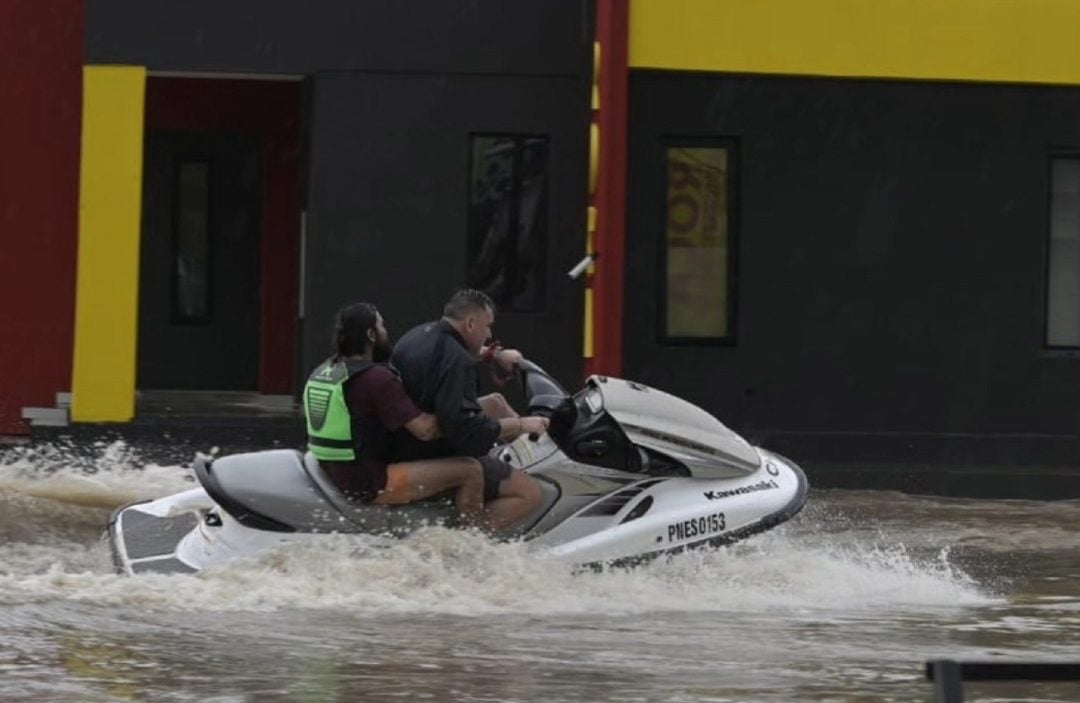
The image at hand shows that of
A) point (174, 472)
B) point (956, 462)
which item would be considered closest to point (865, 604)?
point (174, 472)

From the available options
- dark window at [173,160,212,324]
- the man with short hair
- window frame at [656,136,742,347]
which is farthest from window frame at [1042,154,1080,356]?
the man with short hair

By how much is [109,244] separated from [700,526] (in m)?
8.73

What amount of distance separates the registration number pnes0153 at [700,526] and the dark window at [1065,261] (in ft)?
29.1

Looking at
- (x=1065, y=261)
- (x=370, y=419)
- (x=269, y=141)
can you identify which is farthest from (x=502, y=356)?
(x=269, y=141)

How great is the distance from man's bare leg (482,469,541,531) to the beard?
82 cm

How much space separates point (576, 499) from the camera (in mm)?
10930

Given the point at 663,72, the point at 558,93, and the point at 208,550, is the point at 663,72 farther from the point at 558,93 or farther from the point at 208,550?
the point at 208,550

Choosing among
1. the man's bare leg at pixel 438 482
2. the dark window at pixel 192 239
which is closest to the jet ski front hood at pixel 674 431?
the man's bare leg at pixel 438 482

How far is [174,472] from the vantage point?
15.4m

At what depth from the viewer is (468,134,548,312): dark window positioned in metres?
18.9

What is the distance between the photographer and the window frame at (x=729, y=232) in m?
18.8

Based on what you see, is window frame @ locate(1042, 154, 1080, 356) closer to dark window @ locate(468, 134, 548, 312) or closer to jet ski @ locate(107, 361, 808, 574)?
dark window @ locate(468, 134, 548, 312)

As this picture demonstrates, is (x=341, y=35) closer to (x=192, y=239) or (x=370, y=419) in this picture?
(x=192, y=239)

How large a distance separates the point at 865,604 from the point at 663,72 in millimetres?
8067
